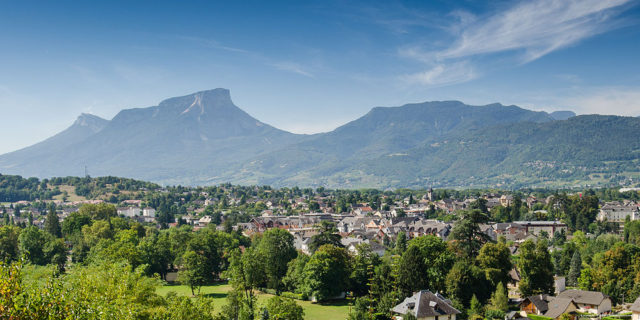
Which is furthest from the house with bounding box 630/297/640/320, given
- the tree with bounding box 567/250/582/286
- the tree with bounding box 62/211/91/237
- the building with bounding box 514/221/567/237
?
the tree with bounding box 62/211/91/237

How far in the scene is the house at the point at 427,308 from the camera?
121 feet

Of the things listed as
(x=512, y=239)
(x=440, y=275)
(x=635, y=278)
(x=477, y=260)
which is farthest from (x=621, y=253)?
(x=512, y=239)

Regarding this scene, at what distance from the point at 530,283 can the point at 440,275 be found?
998 centimetres

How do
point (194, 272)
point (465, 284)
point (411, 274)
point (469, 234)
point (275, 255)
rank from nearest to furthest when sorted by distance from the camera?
1. point (465, 284)
2. point (411, 274)
3. point (194, 272)
4. point (469, 234)
5. point (275, 255)

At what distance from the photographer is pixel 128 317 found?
15.6 m

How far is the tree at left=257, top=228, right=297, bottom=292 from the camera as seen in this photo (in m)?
50.6

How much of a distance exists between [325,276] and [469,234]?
49.0 ft

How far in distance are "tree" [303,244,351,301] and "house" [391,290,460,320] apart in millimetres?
8076

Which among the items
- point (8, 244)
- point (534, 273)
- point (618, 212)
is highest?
point (8, 244)

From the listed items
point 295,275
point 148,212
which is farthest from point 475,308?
point 148,212

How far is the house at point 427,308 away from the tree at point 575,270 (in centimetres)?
2412

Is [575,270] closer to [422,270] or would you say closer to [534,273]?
[534,273]

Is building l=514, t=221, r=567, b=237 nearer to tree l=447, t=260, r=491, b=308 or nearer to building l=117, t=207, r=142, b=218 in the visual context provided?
tree l=447, t=260, r=491, b=308

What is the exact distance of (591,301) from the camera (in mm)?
43406
